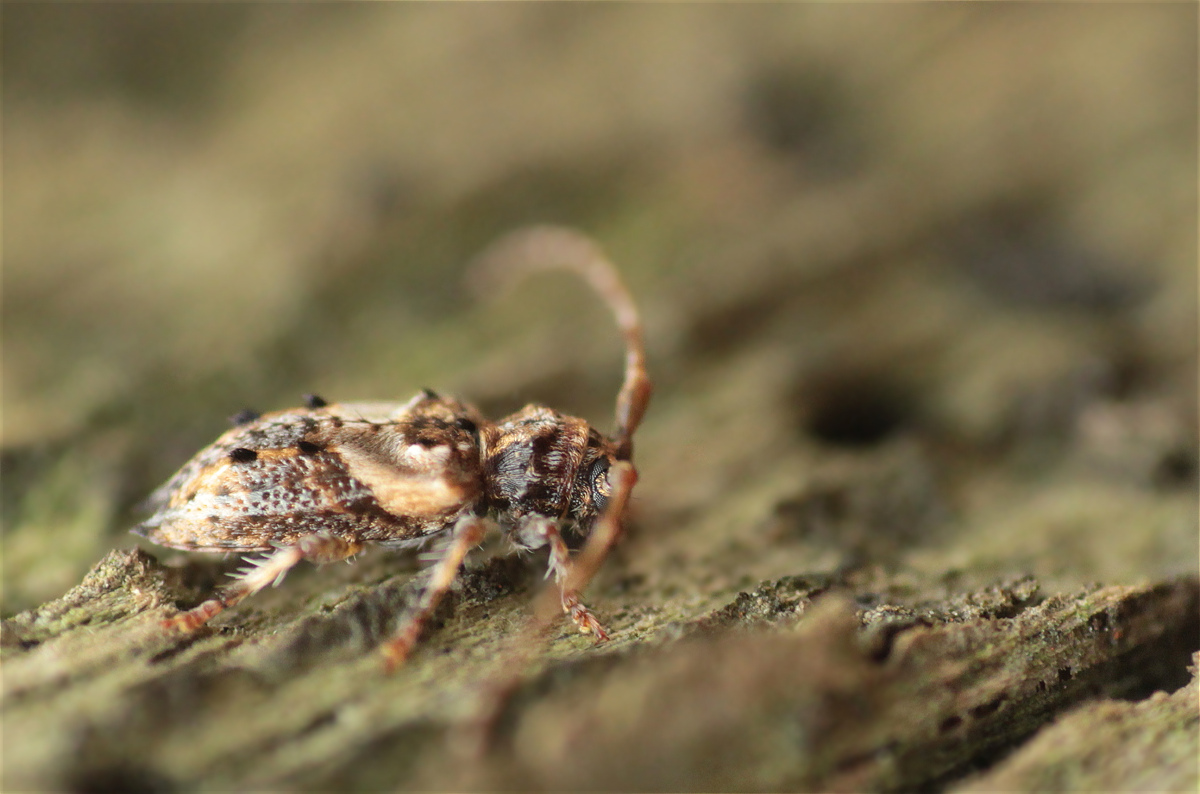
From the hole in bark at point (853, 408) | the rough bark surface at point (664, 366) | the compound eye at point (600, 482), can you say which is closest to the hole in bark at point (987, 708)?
the rough bark surface at point (664, 366)

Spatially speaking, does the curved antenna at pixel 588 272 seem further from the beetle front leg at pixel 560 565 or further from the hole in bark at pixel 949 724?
the hole in bark at pixel 949 724

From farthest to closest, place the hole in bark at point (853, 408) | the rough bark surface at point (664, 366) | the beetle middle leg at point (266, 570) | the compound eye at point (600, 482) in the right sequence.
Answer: the hole in bark at point (853, 408) → the compound eye at point (600, 482) → the beetle middle leg at point (266, 570) → the rough bark surface at point (664, 366)

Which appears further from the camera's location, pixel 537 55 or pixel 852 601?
pixel 537 55

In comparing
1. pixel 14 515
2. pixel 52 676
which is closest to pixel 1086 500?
pixel 52 676

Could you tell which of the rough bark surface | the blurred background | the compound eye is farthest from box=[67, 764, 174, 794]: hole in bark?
the compound eye

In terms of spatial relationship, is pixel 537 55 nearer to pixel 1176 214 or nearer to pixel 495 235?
pixel 495 235
